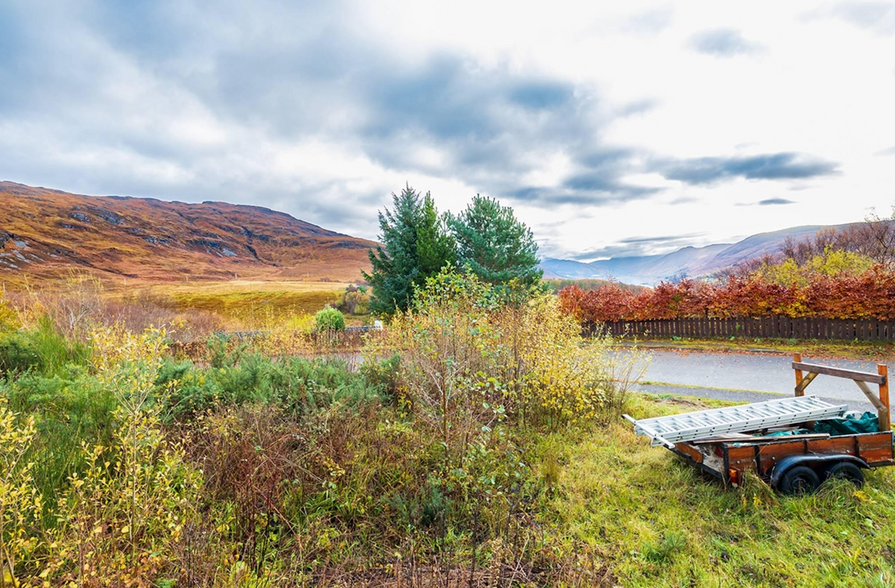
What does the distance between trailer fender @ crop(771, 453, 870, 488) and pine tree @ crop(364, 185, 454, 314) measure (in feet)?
54.0

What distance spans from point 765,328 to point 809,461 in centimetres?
1142

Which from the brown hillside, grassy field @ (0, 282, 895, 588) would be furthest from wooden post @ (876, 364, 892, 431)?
the brown hillside

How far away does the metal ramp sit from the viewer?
3.88 metres

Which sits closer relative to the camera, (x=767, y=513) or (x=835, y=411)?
(x=767, y=513)

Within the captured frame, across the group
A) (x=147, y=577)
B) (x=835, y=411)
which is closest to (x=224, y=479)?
(x=147, y=577)

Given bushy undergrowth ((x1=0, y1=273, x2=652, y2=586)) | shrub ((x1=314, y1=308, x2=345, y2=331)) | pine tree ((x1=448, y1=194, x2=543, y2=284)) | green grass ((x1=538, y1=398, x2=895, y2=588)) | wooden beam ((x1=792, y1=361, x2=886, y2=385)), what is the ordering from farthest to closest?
pine tree ((x1=448, y1=194, x2=543, y2=284))
shrub ((x1=314, y1=308, x2=345, y2=331))
wooden beam ((x1=792, y1=361, x2=886, y2=385))
green grass ((x1=538, y1=398, x2=895, y2=588))
bushy undergrowth ((x1=0, y1=273, x2=652, y2=586))

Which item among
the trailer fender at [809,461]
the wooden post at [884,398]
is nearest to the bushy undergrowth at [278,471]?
the trailer fender at [809,461]

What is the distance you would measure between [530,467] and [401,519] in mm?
1694

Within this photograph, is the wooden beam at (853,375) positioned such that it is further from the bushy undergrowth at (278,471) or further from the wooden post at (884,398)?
the bushy undergrowth at (278,471)

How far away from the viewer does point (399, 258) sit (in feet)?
65.8

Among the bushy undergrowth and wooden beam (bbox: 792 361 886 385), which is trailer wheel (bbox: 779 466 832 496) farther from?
the bushy undergrowth

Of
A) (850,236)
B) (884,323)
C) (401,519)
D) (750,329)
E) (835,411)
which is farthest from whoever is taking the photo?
(850,236)

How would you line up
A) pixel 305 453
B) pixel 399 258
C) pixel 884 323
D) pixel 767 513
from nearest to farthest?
pixel 767 513, pixel 305 453, pixel 884 323, pixel 399 258

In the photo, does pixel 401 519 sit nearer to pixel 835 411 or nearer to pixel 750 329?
pixel 835 411
